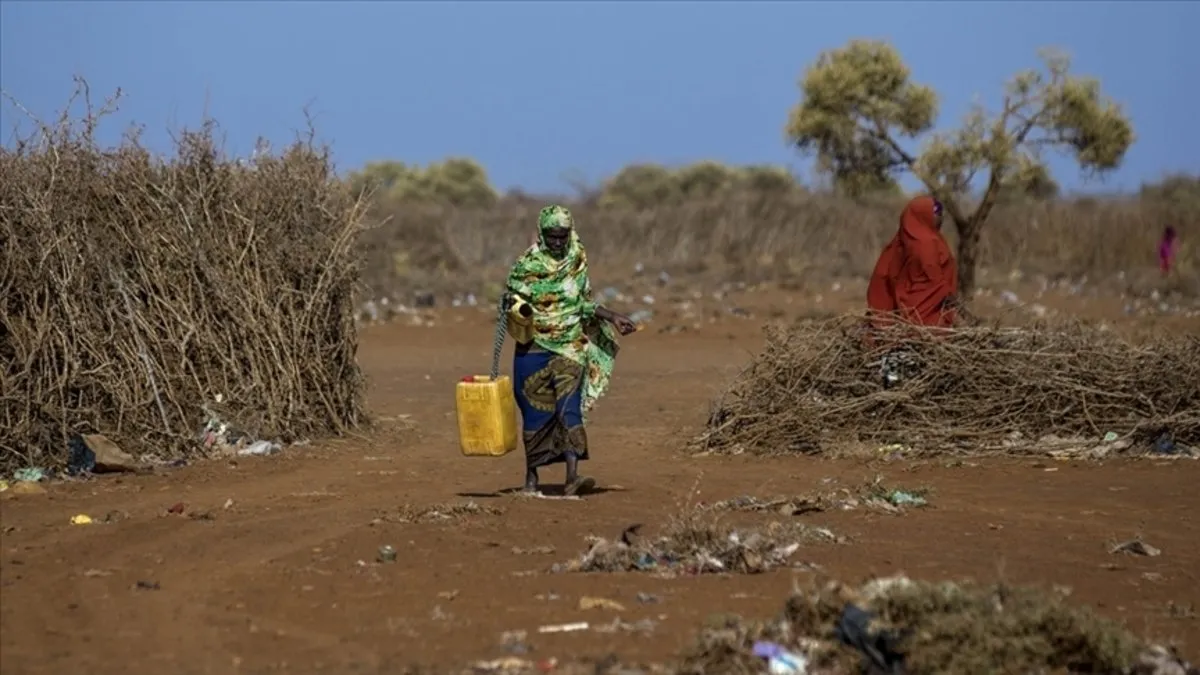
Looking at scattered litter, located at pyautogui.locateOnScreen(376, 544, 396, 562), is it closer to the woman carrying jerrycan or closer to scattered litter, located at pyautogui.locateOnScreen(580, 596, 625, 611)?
scattered litter, located at pyautogui.locateOnScreen(580, 596, 625, 611)

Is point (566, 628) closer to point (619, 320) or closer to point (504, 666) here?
point (504, 666)

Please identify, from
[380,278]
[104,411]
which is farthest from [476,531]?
[380,278]

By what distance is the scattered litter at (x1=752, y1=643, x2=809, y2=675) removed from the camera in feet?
20.6

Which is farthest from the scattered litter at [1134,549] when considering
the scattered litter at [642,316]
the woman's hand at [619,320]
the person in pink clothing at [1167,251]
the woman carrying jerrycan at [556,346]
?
the person in pink clothing at [1167,251]

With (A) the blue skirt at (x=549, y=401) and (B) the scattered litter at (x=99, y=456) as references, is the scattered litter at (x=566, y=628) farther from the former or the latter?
(B) the scattered litter at (x=99, y=456)

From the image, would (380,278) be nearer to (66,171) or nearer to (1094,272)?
(1094,272)

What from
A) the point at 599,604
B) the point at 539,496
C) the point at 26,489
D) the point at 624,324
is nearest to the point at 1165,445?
the point at 624,324

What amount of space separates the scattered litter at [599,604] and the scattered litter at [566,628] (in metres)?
0.31

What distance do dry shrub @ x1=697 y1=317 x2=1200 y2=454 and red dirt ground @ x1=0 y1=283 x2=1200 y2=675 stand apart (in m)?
0.42

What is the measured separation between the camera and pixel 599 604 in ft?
25.2

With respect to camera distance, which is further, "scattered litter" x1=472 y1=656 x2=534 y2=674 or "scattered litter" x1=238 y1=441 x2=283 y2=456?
"scattered litter" x1=238 y1=441 x2=283 y2=456

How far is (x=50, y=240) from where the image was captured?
12422 millimetres

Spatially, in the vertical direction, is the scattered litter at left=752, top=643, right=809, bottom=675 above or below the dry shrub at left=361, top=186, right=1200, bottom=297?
below

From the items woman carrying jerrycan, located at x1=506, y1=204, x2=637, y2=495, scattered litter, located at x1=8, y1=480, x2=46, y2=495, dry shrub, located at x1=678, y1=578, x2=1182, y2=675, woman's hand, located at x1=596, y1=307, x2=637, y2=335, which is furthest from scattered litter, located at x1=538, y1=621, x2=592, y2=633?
scattered litter, located at x1=8, y1=480, x2=46, y2=495
